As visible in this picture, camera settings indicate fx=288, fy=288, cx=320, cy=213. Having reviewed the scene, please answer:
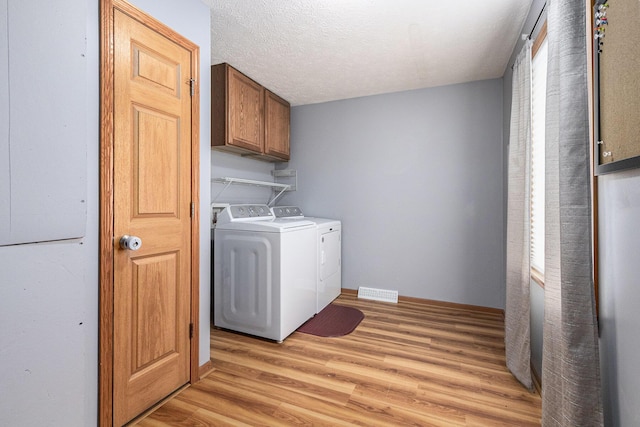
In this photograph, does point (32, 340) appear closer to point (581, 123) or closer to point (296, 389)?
point (296, 389)

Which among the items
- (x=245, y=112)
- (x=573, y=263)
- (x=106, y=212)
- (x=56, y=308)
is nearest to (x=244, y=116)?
(x=245, y=112)

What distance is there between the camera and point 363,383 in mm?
1715

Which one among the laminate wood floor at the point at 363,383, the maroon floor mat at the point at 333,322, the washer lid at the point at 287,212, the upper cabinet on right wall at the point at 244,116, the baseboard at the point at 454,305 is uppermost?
the upper cabinet on right wall at the point at 244,116

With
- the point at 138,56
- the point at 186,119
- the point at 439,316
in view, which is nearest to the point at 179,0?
Result: the point at 138,56

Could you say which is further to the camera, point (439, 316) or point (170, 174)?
point (439, 316)

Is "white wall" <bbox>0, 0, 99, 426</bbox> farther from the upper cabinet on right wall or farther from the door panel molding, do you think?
the upper cabinet on right wall

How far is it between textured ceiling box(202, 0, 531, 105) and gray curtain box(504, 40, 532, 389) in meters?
0.44

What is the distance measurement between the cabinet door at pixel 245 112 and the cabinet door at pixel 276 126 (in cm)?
10

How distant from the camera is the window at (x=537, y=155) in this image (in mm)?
1669

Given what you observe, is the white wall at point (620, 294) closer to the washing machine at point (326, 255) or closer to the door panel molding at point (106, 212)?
the door panel molding at point (106, 212)

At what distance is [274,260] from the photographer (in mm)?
2189

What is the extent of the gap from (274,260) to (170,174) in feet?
3.15

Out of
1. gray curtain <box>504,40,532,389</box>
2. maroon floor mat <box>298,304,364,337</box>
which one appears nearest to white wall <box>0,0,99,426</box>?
maroon floor mat <box>298,304,364,337</box>

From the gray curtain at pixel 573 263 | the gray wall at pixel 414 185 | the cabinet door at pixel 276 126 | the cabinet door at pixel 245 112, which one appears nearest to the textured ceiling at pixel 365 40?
the cabinet door at pixel 245 112
